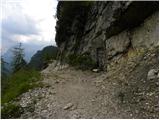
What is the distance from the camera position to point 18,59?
57438mm

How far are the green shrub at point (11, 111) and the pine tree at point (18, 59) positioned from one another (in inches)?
1464

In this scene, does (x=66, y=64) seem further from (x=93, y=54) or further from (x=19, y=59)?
(x=19, y=59)

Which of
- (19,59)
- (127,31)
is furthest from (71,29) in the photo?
(19,59)

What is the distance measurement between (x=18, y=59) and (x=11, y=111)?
1688 inches

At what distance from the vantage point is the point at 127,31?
22.7m

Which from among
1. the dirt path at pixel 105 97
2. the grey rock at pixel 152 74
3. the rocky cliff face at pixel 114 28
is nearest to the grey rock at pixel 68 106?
the dirt path at pixel 105 97

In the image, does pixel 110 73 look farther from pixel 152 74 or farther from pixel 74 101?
pixel 74 101

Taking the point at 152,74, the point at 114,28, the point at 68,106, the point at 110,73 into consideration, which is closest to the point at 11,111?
the point at 68,106

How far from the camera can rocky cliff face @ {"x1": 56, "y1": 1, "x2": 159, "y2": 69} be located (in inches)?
790

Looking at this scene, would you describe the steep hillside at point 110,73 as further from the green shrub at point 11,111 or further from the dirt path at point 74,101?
the green shrub at point 11,111

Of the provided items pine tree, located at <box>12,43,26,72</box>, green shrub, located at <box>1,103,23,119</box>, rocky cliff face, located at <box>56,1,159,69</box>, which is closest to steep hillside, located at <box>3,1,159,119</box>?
rocky cliff face, located at <box>56,1,159,69</box>

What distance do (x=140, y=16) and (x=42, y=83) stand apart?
7900mm

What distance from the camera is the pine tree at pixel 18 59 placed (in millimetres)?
53938

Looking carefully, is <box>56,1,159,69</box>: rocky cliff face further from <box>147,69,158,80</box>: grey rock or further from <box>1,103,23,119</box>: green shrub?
<box>1,103,23,119</box>: green shrub
